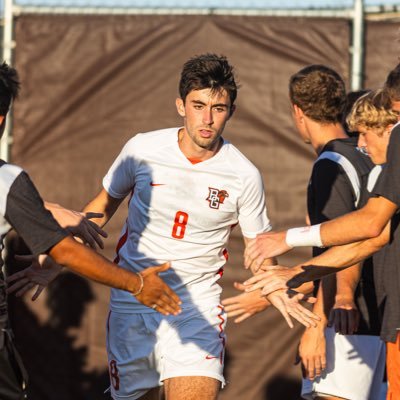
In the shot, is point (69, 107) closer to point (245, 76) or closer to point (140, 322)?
point (245, 76)

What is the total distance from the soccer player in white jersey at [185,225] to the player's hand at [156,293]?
1112 millimetres

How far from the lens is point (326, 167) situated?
6027 millimetres

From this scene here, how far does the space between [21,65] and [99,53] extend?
27.7 inches

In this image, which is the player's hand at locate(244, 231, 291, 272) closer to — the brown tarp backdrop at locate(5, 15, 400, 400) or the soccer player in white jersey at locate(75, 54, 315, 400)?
the soccer player in white jersey at locate(75, 54, 315, 400)

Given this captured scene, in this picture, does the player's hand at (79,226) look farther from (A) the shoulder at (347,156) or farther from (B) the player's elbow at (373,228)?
(A) the shoulder at (347,156)

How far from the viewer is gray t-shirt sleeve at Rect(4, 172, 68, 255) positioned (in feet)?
14.4

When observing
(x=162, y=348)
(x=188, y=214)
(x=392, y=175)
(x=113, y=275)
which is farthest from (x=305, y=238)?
(x=113, y=275)

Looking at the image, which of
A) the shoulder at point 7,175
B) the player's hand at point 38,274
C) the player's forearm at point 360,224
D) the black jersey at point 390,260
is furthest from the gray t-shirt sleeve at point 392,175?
the player's hand at point 38,274

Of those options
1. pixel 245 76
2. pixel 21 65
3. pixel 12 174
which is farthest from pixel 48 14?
pixel 12 174

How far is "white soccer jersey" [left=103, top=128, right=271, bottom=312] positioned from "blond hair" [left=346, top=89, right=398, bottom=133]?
0.87 metres

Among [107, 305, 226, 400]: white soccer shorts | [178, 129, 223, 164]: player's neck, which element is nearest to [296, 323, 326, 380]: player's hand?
[107, 305, 226, 400]: white soccer shorts

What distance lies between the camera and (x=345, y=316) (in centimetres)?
592

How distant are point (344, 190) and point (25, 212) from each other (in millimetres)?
2335

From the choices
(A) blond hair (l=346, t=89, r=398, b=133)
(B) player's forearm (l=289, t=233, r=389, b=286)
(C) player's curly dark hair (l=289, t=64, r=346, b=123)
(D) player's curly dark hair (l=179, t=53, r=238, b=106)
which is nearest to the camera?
(A) blond hair (l=346, t=89, r=398, b=133)
